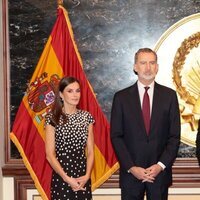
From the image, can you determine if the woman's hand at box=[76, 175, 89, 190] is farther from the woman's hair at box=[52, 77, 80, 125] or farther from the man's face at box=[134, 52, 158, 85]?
the man's face at box=[134, 52, 158, 85]

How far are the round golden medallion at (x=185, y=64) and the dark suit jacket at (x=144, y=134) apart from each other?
723 millimetres

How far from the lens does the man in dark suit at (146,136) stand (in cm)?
312

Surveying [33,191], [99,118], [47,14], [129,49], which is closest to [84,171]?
[99,118]

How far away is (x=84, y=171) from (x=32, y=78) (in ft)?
3.38

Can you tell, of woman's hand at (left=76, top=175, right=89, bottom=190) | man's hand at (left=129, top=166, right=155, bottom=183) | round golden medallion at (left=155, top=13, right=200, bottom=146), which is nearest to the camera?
man's hand at (left=129, top=166, right=155, bottom=183)

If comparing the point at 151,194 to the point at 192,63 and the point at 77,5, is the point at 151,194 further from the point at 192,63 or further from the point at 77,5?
the point at 77,5

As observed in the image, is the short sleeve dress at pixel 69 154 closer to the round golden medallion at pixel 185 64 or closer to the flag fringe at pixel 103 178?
the flag fringe at pixel 103 178

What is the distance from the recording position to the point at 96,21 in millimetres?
3947

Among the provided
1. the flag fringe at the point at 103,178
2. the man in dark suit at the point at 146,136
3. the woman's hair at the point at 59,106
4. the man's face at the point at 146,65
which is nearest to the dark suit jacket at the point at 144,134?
the man in dark suit at the point at 146,136

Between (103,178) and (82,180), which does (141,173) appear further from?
(103,178)

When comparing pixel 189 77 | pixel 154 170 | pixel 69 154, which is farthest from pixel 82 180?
pixel 189 77

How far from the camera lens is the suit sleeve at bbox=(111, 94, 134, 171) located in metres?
3.11

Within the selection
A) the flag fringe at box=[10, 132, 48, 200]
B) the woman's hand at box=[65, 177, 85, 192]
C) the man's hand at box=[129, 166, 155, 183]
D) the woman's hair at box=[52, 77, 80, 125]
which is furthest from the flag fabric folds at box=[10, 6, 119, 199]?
the man's hand at box=[129, 166, 155, 183]

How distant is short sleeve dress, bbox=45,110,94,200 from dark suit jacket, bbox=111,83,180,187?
249mm
